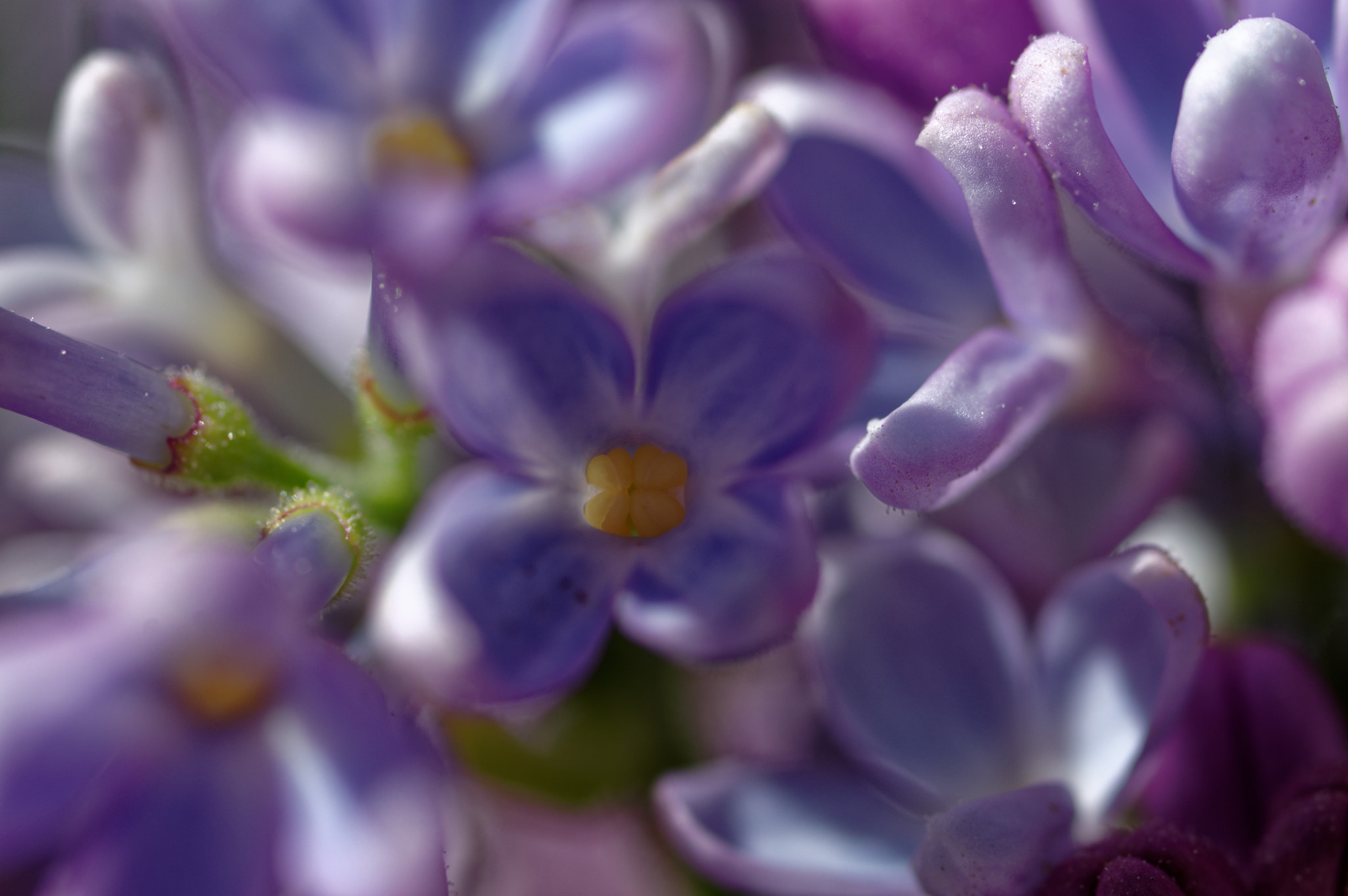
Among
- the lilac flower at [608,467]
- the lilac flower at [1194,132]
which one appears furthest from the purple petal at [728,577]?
the lilac flower at [1194,132]

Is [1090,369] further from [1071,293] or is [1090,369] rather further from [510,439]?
[510,439]

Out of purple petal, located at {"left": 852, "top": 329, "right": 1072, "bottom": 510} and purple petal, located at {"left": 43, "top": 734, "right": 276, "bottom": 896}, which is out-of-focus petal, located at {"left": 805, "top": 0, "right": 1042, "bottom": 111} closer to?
purple petal, located at {"left": 852, "top": 329, "right": 1072, "bottom": 510}

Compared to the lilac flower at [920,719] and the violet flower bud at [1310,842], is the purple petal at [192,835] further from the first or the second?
the violet flower bud at [1310,842]

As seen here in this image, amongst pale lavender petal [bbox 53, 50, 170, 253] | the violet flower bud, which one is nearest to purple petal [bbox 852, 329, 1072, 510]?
the violet flower bud

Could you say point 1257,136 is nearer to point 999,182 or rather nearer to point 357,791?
point 999,182

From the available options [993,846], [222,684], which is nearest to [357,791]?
[222,684]

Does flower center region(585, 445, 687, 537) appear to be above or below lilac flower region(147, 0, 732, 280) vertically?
below
